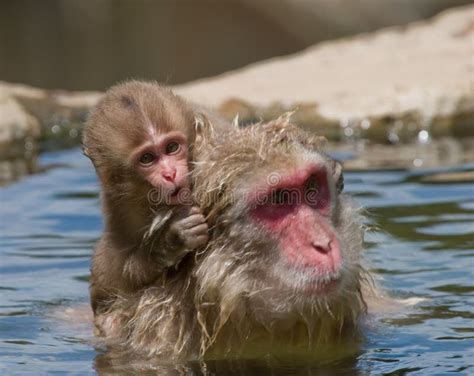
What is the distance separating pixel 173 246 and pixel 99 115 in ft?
3.17

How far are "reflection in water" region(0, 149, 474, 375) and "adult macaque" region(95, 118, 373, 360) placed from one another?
0.43ft

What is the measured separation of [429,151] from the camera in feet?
31.4

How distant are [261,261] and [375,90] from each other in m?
5.96

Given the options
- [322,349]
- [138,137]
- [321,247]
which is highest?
[138,137]

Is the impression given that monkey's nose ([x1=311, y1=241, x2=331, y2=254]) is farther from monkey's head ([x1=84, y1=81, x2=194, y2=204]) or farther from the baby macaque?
monkey's head ([x1=84, y1=81, x2=194, y2=204])

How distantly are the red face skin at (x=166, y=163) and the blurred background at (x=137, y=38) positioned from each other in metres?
15.5

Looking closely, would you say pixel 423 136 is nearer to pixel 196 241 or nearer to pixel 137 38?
pixel 196 241

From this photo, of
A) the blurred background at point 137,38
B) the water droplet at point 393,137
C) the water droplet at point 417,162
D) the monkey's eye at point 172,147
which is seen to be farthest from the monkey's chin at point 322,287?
the blurred background at point 137,38

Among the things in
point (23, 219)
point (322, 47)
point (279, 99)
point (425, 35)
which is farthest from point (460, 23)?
point (23, 219)

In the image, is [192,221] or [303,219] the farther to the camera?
[192,221]

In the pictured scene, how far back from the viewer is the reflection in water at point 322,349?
4.82m

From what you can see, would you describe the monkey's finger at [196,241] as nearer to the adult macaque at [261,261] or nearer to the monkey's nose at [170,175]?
the adult macaque at [261,261]

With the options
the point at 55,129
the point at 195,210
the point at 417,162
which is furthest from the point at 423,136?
the point at 195,210

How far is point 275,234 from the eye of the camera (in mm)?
4508
